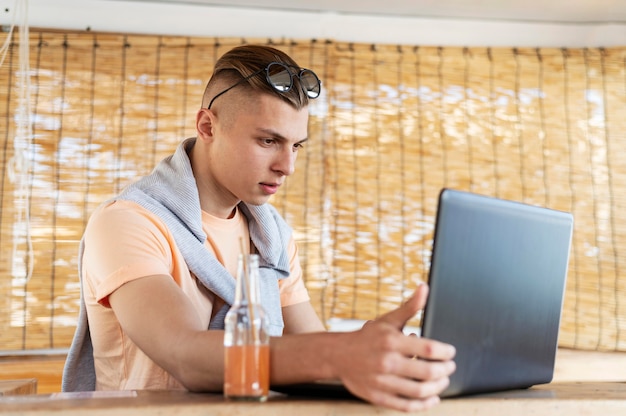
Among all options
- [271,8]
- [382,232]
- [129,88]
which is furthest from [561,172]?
[129,88]

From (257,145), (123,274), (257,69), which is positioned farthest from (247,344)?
(257,69)

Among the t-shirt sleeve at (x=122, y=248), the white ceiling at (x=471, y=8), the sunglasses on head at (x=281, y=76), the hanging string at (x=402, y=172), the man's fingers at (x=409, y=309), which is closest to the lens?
the man's fingers at (x=409, y=309)

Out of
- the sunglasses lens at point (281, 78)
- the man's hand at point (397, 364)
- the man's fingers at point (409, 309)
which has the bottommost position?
the man's hand at point (397, 364)

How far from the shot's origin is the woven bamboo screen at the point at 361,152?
3037 mm

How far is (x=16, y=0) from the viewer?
3004 millimetres

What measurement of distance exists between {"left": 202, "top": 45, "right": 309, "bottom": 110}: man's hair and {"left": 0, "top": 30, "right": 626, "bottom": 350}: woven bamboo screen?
144 cm

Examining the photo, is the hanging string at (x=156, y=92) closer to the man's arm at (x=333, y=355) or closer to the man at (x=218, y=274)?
the man at (x=218, y=274)

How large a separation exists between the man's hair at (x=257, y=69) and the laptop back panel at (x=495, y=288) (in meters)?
0.66

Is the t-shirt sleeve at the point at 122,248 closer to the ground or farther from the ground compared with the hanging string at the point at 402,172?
closer to the ground

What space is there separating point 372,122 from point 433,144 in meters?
0.26

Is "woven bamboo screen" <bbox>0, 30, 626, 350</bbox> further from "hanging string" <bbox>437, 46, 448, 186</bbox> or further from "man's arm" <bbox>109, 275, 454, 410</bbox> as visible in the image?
"man's arm" <bbox>109, 275, 454, 410</bbox>

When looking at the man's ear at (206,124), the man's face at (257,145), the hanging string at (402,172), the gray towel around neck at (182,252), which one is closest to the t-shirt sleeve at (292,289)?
the gray towel around neck at (182,252)

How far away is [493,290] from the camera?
1.14 m

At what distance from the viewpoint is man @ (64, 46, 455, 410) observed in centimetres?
106
